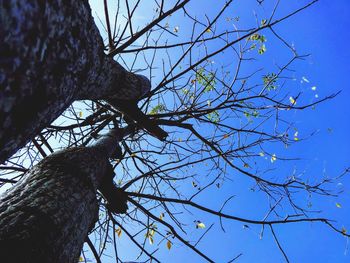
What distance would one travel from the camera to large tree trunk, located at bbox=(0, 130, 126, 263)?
3.46 ft

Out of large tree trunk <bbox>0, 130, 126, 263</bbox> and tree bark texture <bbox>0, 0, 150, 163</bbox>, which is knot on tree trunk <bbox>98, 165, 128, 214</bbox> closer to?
large tree trunk <bbox>0, 130, 126, 263</bbox>

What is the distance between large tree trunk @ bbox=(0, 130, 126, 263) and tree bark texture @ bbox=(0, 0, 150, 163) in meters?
0.41

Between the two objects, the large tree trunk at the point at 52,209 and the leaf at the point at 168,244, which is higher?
the leaf at the point at 168,244

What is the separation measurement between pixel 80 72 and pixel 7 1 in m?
0.53

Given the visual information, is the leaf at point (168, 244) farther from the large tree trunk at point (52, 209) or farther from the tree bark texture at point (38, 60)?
the tree bark texture at point (38, 60)

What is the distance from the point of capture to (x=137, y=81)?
261 cm

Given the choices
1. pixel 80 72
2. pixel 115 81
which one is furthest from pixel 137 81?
pixel 80 72

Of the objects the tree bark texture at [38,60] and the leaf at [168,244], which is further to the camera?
the leaf at [168,244]

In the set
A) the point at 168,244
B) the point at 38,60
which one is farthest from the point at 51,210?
the point at 168,244

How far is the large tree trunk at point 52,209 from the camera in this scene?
1.05m

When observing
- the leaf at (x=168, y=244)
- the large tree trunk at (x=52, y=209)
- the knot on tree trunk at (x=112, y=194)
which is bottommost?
the large tree trunk at (x=52, y=209)

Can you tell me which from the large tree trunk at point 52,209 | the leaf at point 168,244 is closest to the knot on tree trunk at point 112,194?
the large tree trunk at point 52,209

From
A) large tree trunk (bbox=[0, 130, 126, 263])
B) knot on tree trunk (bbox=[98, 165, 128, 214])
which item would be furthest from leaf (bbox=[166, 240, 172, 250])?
large tree trunk (bbox=[0, 130, 126, 263])

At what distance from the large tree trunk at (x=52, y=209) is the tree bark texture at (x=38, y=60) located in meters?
0.41
